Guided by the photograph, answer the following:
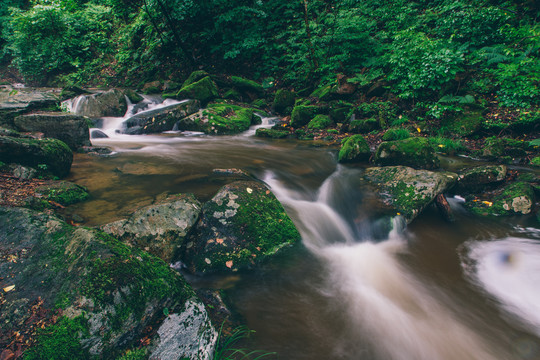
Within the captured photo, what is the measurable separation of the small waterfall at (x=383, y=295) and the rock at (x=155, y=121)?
23.3ft

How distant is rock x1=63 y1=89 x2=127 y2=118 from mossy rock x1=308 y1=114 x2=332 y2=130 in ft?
27.1

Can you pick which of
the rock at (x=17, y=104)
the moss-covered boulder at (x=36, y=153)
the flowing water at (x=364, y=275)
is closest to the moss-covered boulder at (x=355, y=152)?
the flowing water at (x=364, y=275)

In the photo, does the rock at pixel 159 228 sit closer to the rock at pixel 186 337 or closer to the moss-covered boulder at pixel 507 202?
the rock at pixel 186 337

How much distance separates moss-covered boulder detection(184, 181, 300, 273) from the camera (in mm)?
3227

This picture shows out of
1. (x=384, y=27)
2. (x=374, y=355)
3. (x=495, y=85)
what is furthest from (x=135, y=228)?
(x=384, y=27)

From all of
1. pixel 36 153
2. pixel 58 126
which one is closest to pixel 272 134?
pixel 58 126

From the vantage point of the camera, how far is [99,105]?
11047 mm

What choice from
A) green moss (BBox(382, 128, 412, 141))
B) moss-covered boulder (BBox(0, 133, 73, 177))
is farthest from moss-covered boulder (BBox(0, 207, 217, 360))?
green moss (BBox(382, 128, 412, 141))

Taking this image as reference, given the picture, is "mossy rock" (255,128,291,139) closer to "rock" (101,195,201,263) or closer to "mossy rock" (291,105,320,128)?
"mossy rock" (291,105,320,128)

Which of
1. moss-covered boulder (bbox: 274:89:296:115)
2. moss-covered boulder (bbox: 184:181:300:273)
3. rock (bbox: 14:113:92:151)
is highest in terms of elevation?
moss-covered boulder (bbox: 274:89:296:115)

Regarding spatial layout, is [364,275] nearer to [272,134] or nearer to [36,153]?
[36,153]

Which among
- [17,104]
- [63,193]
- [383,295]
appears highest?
[17,104]

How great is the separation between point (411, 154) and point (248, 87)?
9.87m

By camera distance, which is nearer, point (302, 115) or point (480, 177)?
point (480, 177)
